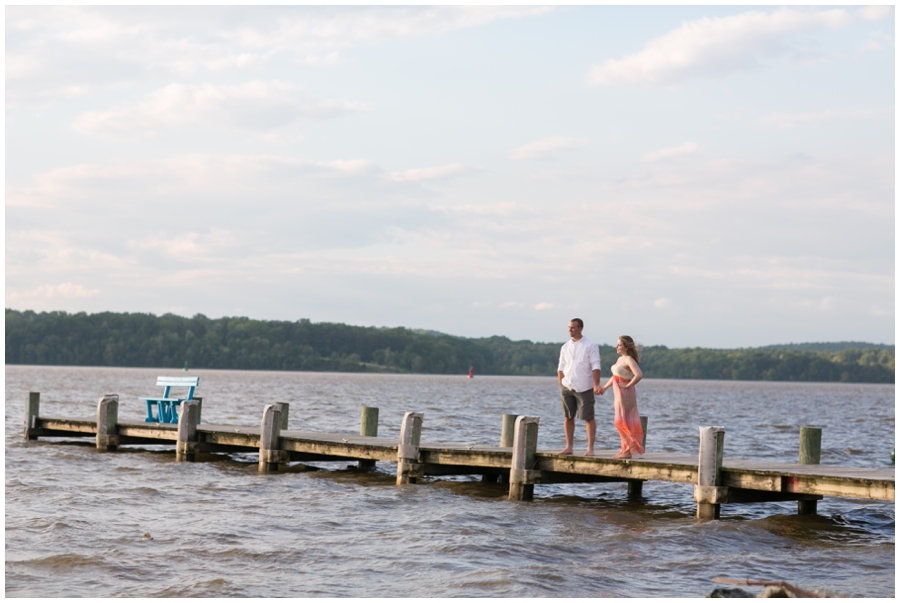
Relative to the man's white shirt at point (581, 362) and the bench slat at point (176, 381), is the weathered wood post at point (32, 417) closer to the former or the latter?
the bench slat at point (176, 381)

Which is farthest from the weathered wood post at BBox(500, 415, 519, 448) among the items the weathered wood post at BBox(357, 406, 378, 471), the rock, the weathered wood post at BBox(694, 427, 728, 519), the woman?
the rock

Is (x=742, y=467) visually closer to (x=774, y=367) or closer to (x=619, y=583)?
(x=619, y=583)

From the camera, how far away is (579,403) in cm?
1304

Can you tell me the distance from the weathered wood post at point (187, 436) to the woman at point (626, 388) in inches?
362

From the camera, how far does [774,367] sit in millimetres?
174125

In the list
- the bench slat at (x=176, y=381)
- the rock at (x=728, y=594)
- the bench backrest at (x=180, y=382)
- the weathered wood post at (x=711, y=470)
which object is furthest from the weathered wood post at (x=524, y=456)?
the bench slat at (x=176, y=381)

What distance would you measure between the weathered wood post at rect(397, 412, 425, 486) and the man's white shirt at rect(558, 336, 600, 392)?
3740 millimetres

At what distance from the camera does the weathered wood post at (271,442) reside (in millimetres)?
18016

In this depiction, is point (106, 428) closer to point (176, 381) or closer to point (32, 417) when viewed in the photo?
point (176, 381)

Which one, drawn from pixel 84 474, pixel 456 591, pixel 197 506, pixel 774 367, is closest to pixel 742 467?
pixel 456 591

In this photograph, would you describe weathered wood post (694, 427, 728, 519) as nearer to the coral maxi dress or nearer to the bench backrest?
the coral maxi dress

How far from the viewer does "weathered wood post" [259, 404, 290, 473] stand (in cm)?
1802

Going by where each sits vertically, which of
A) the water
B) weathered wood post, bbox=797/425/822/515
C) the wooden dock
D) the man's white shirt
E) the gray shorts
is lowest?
the water

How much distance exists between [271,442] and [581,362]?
7.30 meters
